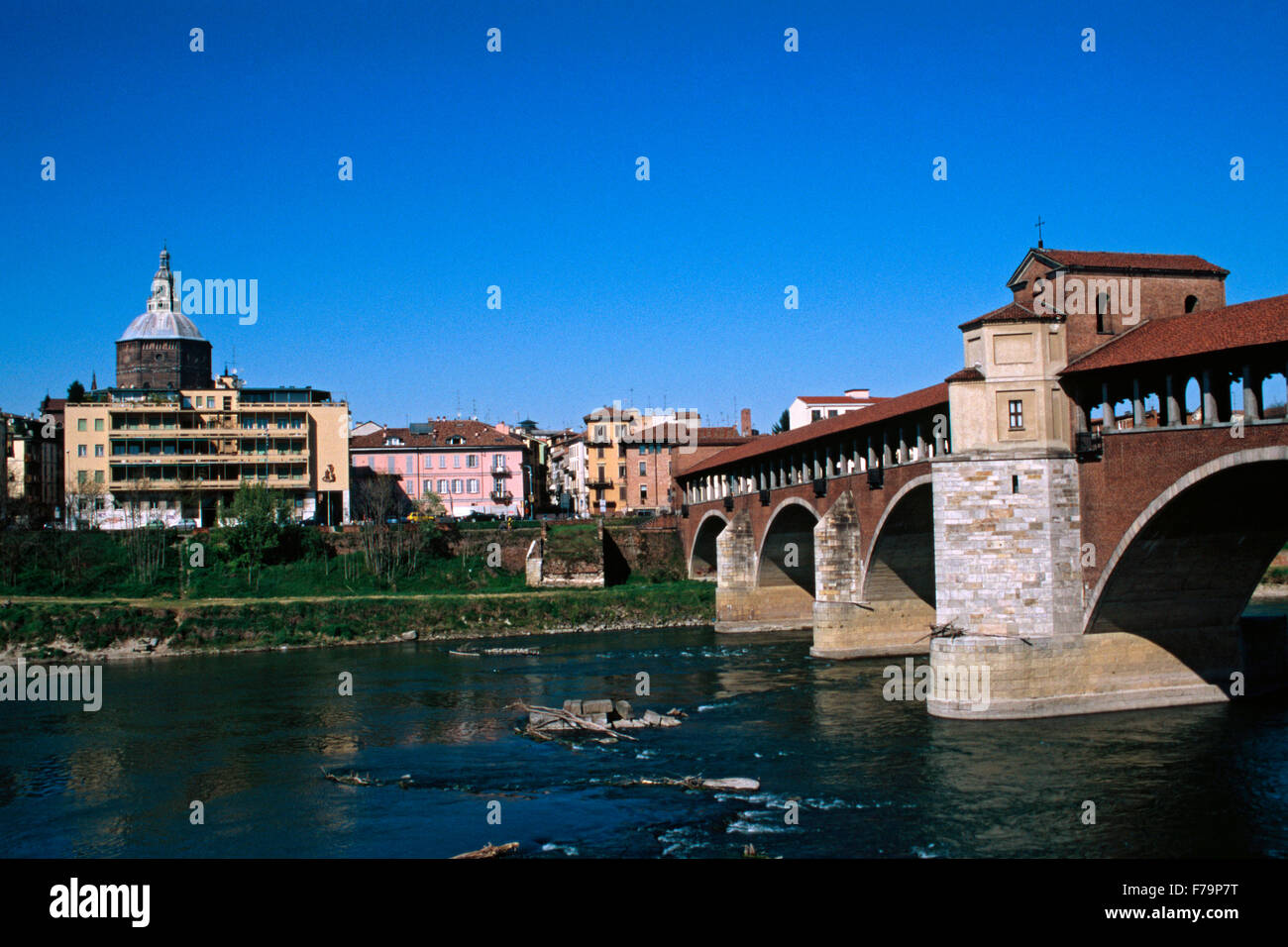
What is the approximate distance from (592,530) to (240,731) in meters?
42.8

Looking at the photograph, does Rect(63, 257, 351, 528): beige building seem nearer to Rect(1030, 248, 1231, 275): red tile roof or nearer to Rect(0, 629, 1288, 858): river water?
Rect(0, 629, 1288, 858): river water

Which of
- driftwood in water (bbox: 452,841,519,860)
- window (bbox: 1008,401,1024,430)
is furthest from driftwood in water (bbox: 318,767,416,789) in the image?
window (bbox: 1008,401,1024,430)

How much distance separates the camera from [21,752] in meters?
31.5

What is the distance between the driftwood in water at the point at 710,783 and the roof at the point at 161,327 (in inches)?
3328

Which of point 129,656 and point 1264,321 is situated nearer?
point 1264,321

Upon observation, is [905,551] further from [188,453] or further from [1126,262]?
[188,453]

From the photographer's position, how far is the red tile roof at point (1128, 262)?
3325 cm

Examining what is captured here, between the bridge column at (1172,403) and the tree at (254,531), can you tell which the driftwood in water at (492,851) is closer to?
the bridge column at (1172,403)

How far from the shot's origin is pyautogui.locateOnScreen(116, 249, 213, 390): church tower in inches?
3784

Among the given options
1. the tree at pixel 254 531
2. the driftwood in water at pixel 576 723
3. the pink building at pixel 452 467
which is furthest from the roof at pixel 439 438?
the driftwood in water at pixel 576 723
